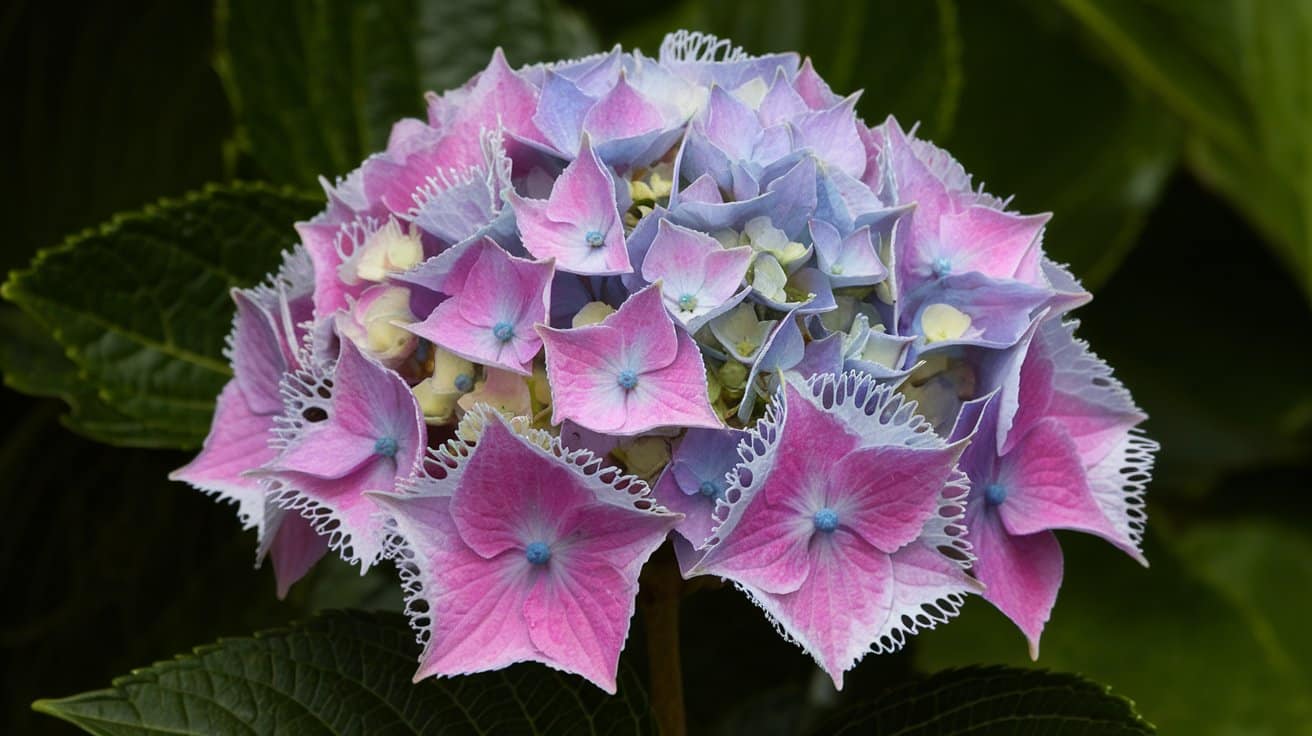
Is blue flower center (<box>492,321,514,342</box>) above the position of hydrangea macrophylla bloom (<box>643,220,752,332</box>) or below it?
below

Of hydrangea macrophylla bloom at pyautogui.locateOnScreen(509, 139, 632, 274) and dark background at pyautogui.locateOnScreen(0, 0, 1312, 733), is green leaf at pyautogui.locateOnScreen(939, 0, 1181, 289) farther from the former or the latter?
hydrangea macrophylla bloom at pyautogui.locateOnScreen(509, 139, 632, 274)

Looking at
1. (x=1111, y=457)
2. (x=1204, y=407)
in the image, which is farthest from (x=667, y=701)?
(x=1204, y=407)

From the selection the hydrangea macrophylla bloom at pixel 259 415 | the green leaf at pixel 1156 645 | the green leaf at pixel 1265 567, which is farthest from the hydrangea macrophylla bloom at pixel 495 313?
the green leaf at pixel 1265 567

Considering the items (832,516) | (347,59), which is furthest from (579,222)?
(347,59)

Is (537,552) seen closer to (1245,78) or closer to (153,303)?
(153,303)

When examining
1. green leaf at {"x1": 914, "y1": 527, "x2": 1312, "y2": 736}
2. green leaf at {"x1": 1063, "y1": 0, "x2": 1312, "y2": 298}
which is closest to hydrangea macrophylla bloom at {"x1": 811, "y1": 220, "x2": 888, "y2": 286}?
green leaf at {"x1": 914, "y1": 527, "x2": 1312, "y2": 736}

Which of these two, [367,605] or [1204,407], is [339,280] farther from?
[1204,407]

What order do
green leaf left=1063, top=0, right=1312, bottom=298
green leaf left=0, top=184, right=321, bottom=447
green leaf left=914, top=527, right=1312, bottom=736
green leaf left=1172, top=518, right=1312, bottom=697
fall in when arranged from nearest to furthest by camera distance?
green leaf left=0, top=184, right=321, bottom=447 < green leaf left=914, top=527, right=1312, bottom=736 < green leaf left=1063, top=0, right=1312, bottom=298 < green leaf left=1172, top=518, right=1312, bottom=697
